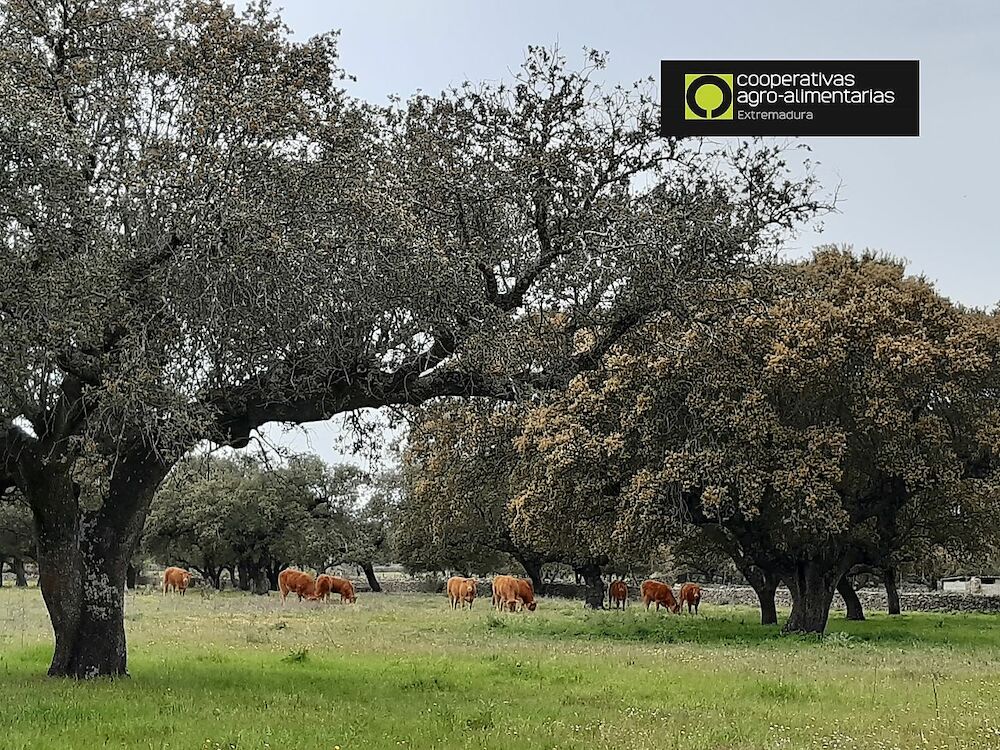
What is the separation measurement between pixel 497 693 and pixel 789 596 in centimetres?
4580

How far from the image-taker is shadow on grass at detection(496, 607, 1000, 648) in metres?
26.3

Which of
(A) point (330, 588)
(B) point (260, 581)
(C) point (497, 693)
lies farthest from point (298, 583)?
(C) point (497, 693)

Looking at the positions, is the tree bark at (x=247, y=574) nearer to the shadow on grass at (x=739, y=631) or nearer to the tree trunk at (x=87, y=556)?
the shadow on grass at (x=739, y=631)

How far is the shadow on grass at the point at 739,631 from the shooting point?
26312 millimetres

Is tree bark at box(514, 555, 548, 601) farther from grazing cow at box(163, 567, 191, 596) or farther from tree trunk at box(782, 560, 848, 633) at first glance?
tree trunk at box(782, 560, 848, 633)

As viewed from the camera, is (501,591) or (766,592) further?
(501,591)

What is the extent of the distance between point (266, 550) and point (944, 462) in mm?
40984

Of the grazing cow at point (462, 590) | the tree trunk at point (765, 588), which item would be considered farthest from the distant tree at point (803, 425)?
the grazing cow at point (462, 590)

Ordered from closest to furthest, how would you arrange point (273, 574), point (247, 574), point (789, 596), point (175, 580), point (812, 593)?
point (812, 593), point (175, 580), point (789, 596), point (247, 574), point (273, 574)

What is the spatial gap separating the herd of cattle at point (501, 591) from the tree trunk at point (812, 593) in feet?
43.0

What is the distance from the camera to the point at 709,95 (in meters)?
15.0

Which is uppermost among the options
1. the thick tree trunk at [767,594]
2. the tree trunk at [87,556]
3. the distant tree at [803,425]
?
the distant tree at [803,425]

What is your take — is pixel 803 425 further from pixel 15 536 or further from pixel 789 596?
pixel 15 536

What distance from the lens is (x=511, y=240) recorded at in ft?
45.6
